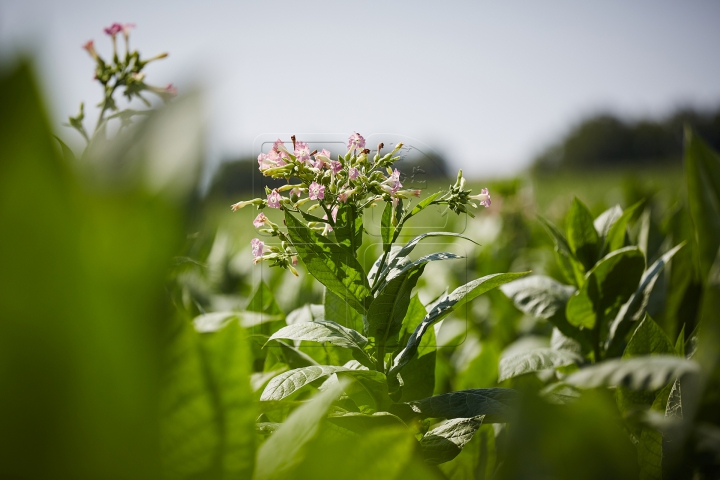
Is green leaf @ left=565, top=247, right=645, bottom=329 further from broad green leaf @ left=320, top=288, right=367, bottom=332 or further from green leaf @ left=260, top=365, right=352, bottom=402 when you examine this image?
green leaf @ left=260, top=365, right=352, bottom=402

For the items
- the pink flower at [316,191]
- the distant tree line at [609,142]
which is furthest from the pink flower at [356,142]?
the distant tree line at [609,142]

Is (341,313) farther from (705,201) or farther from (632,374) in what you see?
(705,201)

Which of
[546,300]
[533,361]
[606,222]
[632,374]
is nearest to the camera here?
[632,374]

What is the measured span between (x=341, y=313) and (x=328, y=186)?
0.94 feet

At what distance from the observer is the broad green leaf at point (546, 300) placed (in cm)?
125

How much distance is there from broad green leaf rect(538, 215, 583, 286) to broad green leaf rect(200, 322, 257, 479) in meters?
1.08

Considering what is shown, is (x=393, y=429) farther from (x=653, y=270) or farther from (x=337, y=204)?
(x=653, y=270)

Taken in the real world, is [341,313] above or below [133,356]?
below

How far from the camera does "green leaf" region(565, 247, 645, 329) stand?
116 centimetres

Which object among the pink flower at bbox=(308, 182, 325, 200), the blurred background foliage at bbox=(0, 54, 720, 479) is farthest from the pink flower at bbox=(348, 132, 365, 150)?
the blurred background foliage at bbox=(0, 54, 720, 479)

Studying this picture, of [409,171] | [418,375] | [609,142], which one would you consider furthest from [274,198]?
[609,142]

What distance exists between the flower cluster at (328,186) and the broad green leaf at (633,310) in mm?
548

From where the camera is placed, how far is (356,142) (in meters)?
0.85

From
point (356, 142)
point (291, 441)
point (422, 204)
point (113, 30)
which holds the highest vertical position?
point (113, 30)
